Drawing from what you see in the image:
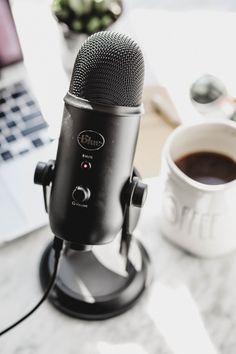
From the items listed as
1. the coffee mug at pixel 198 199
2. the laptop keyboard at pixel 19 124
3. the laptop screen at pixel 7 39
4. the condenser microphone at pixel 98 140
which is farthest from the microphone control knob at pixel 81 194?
the laptop screen at pixel 7 39

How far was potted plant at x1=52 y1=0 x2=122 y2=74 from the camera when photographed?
2.62 ft

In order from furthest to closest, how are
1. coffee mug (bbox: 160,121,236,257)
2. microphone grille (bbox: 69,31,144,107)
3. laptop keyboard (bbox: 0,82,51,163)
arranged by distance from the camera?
1. laptop keyboard (bbox: 0,82,51,163)
2. coffee mug (bbox: 160,121,236,257)
3. microphone grille (bbox: 69,31,144,107)

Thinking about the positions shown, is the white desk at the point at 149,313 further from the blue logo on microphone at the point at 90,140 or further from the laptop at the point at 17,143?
the blue logo on microphone at the point at 90,140

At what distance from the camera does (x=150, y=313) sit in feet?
2.17

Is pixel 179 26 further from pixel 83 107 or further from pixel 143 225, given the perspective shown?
pixel 83 107

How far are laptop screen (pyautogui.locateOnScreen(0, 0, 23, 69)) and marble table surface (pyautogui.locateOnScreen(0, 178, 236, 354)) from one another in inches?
11.4

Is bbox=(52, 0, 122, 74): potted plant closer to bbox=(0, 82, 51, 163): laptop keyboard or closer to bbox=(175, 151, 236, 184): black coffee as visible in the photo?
bbox=(0, 82, 51, 163): laptop keyboard

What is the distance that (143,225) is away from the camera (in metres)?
0.73

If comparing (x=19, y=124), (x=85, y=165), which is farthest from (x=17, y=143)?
(x=85, y=165)

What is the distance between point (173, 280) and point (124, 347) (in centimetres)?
9

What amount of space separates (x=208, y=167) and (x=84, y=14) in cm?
26

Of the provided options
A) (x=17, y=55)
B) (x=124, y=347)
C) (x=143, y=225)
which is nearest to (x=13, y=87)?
(x=17, y=55)

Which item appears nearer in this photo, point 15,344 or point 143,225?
point 15,344

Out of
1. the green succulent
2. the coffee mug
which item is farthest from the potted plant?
the coffee mug
